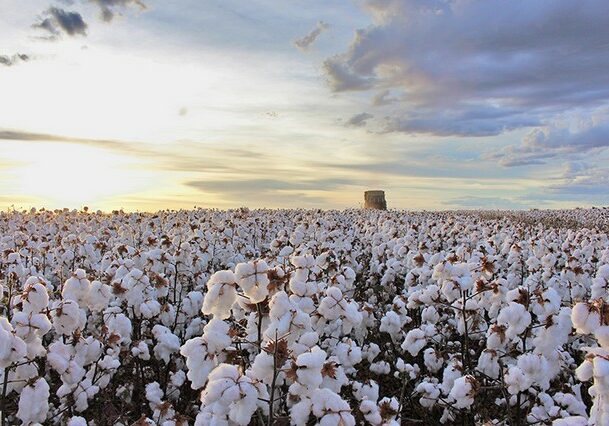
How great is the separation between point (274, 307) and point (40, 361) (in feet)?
11.7

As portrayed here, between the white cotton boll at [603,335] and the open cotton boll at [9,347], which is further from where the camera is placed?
the open cotton boll at [9,347]

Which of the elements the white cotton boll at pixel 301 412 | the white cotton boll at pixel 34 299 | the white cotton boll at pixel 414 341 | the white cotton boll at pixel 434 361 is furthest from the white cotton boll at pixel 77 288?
the white cotton boll at pixel 434 361

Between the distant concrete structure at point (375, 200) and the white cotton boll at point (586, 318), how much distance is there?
149 feet

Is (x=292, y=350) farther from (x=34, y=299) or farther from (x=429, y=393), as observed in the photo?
(x=429, y=393)

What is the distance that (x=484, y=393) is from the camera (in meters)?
7.84

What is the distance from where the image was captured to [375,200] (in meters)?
50.0

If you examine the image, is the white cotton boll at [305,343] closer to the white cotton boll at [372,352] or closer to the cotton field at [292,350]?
the cotton field at [292,350]

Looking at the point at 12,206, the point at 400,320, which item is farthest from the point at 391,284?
the point at 12,206

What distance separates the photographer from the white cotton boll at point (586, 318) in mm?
4035

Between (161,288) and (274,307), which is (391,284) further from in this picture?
(274,307)

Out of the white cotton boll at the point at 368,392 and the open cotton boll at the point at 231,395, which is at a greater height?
the open cotton boll at the point at 231,395

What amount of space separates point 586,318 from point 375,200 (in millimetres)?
46121

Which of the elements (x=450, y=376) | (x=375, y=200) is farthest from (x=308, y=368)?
(x=375, y=200)

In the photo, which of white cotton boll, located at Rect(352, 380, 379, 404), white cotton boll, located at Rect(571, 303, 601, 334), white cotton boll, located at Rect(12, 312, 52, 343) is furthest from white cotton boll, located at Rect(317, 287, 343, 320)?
white cotton boll, located at Rect(12, 312, 52, 343)
